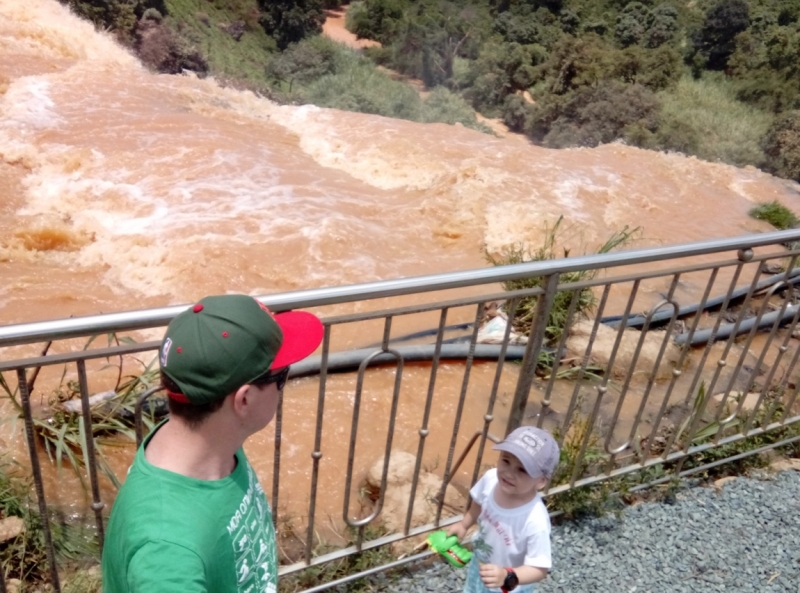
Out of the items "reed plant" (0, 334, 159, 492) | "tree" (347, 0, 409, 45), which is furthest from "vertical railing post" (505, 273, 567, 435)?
"tree" (347, 0, 409, 45)

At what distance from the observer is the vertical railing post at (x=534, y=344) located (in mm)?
2498

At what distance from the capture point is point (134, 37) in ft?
62.5

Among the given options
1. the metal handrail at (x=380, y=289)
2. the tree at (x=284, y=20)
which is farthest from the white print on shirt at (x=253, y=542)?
the tree at (x=284, y=20)

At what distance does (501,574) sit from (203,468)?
1168 millimetres

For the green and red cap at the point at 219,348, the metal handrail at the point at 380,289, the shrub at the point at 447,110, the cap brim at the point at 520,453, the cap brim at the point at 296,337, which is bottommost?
the shrub at the point at 447,110

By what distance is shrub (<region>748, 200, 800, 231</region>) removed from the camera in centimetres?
1083

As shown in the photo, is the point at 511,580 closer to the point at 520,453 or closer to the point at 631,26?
the point at 520,453

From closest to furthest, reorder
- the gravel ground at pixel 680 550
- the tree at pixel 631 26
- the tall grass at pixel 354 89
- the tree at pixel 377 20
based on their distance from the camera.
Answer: the gravel ground at pixel 680 550 → the tall grass at pixel 354 89 → the tree at pixel 631 26 → the tree at pixel 377 20

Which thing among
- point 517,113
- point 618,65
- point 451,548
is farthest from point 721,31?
point 451,548

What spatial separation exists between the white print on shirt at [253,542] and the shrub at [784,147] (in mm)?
18181

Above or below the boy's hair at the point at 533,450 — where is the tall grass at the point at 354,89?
below

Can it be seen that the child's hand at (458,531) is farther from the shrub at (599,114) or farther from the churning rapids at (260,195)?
the shrub at (599,114)

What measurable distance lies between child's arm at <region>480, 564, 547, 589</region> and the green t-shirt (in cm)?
91

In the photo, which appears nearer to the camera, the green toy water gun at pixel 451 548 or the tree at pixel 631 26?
the green toy water gun at pixel 451 548
